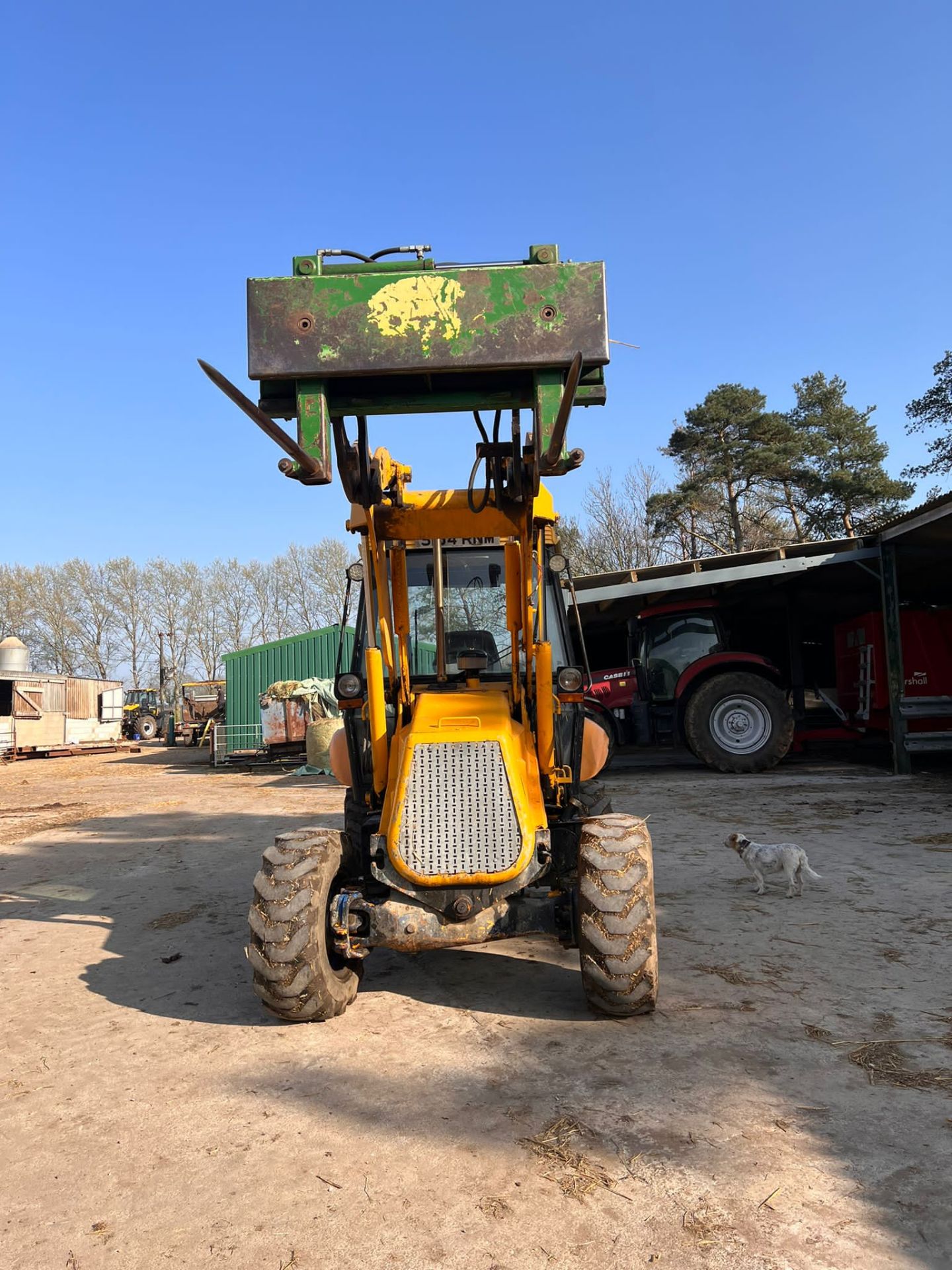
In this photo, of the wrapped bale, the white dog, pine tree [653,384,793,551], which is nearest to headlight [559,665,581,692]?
the white dog

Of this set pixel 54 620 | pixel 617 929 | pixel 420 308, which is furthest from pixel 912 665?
pixel 54 620

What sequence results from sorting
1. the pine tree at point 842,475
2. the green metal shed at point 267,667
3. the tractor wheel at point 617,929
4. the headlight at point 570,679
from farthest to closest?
1. the pine tree at point 842,475
2. the green metal shed at point 267,667
3. the headlight at point 570,679
4. the tractor wheel at point 617,929

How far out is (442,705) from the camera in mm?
4070

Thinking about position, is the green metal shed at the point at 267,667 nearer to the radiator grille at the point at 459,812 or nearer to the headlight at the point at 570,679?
the headlight at the point at 570,679

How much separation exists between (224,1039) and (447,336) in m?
2.97

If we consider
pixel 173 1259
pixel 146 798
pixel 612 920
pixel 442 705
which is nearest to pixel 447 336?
pixel 442 705

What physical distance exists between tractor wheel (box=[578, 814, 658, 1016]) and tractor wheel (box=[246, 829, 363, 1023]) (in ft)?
3.44

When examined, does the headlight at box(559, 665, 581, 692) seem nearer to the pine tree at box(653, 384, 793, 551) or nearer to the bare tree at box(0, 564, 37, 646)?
the pine tree at box(653, 384, 793, 551)

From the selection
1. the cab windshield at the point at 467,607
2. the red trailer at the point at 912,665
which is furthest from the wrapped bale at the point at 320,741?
the cab windshield at the point at 467,607

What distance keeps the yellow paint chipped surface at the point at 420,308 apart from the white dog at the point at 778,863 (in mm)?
3808

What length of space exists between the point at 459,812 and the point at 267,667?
1917cm

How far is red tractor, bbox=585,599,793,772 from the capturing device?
37.2 feet

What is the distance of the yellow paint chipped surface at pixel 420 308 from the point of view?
3.35 meters

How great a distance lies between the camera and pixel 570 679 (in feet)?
13.7
